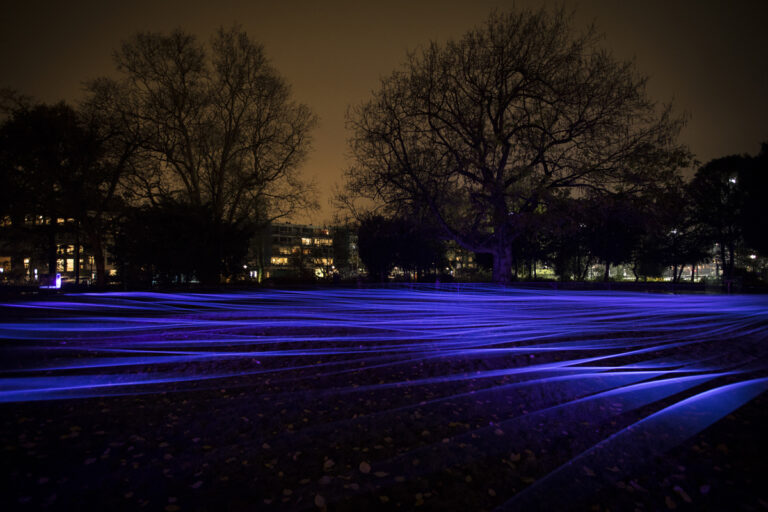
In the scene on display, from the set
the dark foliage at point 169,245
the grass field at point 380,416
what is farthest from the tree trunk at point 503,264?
the dark foliage at point 169,245

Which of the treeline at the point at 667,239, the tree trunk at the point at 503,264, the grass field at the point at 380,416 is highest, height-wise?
the treeline at the point at 667,239

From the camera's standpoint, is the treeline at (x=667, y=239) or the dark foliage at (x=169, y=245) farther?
the treeline at (x=667, y=239)

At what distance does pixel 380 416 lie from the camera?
16.2 feet

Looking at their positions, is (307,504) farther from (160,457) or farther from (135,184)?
(135,184)

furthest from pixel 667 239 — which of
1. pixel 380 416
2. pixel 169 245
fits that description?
pixel 380 416

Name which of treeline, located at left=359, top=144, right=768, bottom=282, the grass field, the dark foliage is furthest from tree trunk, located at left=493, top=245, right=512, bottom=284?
the dark foliage

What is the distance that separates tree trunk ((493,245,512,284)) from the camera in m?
20.2

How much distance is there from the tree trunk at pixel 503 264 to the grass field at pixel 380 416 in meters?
10.2

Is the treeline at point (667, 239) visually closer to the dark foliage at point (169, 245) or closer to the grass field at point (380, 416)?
the dark foliage at point (169, 245)

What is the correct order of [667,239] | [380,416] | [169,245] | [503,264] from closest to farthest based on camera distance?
[380,416], [503,264], [169,245], [667,239]

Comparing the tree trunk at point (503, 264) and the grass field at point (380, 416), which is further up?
the tree trunk at point (503, 264)

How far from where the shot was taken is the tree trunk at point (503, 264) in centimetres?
2017

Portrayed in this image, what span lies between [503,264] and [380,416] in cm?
1676

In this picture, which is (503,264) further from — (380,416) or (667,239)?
(667,239)
